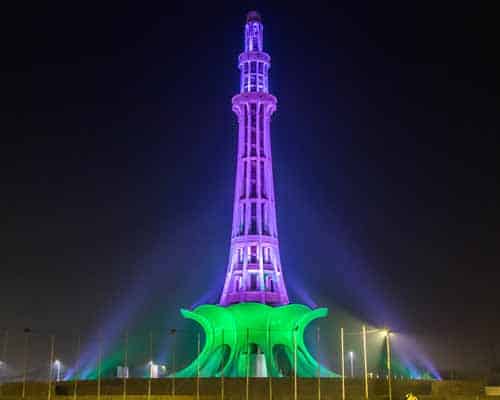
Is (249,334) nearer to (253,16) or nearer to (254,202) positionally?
(254,202)

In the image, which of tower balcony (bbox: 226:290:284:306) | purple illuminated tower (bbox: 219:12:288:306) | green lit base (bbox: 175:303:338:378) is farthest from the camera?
purple illuminated tower (bbox: 219:12:288:306)

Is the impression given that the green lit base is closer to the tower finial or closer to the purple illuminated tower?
the purple illuminated tower

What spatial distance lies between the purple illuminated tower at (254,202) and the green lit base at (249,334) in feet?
6.51

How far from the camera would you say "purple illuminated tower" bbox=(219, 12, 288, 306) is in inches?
2495

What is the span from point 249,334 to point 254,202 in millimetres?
11551

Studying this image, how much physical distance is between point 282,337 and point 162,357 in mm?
17575

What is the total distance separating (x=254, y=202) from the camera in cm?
6531

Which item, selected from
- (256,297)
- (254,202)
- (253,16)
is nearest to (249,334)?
(256,297)

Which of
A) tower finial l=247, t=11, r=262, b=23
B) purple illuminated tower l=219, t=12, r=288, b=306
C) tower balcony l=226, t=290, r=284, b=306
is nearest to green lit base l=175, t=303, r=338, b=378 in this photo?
tower balcony l=226, t=290, r=284, b=306

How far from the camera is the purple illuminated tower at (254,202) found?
63.4 m

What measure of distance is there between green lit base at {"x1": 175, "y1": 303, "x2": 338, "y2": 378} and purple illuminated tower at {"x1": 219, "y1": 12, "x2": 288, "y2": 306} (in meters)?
1.98

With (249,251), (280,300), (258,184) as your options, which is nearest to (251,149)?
(258,184)

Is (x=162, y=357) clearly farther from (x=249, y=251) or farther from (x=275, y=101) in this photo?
(x=275, y=101)

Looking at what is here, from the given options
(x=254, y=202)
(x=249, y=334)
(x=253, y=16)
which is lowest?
(x=249, y=334)
